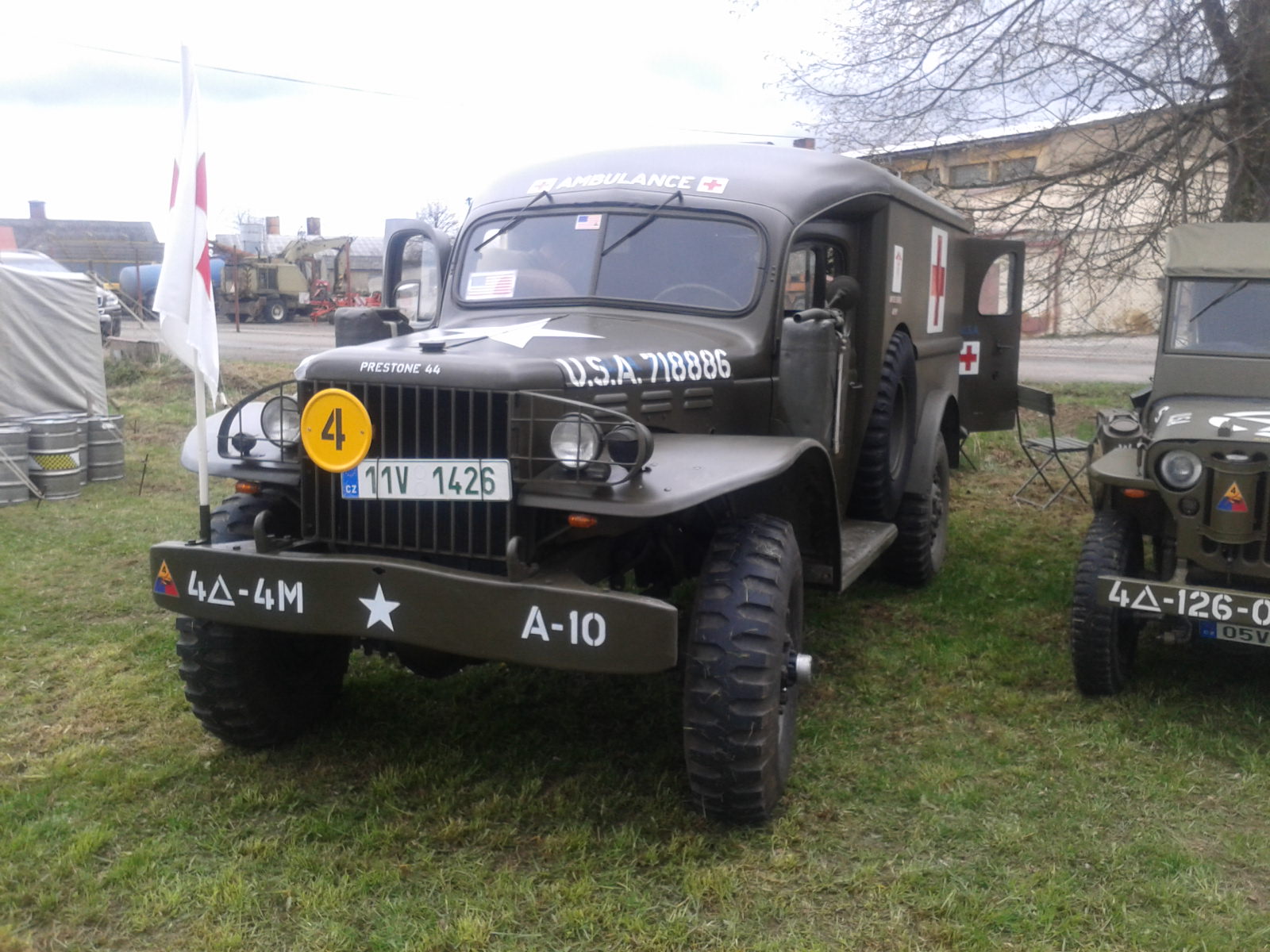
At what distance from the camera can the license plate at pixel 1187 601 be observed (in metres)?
4.29

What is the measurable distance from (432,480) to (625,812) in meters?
1.25

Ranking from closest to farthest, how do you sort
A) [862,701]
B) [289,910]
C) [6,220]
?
[289,910] < [862,701] < [6,220]

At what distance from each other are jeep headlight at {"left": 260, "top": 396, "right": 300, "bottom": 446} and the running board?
1.93m

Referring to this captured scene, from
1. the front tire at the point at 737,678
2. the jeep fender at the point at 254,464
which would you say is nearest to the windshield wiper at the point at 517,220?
the jeep fender at the point at 254,464

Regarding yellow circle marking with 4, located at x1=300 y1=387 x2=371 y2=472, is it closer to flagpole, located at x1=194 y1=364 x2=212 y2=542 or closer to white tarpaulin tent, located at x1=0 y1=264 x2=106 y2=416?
flagpole, located at x1=194 y1=364 x2=212 y2=542

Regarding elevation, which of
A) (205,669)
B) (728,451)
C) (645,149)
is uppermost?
(645,149)

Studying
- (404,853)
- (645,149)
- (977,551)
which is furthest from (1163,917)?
(977,551)

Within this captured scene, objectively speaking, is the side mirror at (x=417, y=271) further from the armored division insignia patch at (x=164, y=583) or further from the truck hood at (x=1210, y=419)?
the truck hood at (x=1210, y=419)

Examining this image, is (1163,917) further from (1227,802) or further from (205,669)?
(205,669)

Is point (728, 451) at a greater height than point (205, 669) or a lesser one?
greater

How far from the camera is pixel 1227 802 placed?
3.97m

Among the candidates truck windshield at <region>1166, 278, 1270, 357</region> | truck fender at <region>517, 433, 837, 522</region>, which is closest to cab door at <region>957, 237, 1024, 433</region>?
truck windshield at <region>1166, 278, 1270, 357</region>

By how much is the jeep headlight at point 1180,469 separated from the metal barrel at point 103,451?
8194 mm

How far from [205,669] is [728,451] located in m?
1.93
